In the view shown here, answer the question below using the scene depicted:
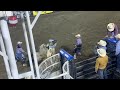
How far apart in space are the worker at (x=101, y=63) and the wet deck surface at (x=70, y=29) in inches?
148

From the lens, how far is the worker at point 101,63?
7.98 metres

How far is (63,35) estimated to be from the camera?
15.7 m

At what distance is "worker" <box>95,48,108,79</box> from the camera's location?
7977 millimetres

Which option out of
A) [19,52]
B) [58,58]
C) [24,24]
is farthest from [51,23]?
[24,24]

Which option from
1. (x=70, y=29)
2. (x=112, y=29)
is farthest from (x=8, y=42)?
(x=70, y=29)

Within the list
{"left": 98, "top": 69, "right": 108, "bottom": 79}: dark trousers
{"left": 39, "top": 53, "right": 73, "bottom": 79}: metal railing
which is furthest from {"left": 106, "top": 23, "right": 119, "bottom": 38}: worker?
{"left": 39, "top": 53, "right": 73, "bottom": 79}: metal railing

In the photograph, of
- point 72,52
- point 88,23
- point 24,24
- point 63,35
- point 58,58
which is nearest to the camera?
point 24,24

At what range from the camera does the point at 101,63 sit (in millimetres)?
8070

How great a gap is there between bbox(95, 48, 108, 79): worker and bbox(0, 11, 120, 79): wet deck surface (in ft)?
12.3

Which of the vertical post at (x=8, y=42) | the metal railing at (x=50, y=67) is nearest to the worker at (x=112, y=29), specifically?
the metal railing at (x=50, y=67)
